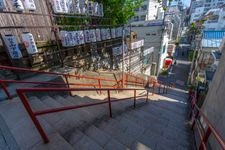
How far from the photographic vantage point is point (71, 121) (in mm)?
2598

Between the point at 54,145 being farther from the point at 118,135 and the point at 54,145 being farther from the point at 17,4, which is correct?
the point at 17,4

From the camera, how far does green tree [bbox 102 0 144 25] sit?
8.18 metres

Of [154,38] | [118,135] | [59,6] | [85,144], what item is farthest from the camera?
[154,38]

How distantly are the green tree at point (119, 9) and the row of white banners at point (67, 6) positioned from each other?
6.13 feet

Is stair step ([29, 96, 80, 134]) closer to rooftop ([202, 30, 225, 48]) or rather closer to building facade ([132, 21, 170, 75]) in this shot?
rooftop ([202, 30, 225, 48])

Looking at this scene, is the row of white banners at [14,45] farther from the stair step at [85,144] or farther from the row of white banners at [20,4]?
the stair step at [85,144]

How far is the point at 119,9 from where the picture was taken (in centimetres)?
864

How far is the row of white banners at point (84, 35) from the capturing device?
5.08m

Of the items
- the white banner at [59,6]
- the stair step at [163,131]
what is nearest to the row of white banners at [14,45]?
the white banner at [59,6]

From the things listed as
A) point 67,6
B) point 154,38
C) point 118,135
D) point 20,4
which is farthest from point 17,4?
point 154,38

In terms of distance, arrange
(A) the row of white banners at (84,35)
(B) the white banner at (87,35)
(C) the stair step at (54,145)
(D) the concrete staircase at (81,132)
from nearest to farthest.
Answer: (C) the stair step at (54,145) < (D) the concrete staircase at (81,132) < (A) the row of white banners at (84,35) < (B) the white banner at (87,35)

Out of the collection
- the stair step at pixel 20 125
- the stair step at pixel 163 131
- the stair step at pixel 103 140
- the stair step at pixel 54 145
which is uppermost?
the stair step at pixel 20 125

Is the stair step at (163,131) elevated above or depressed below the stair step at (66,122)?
below

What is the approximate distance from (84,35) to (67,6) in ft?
4.31
